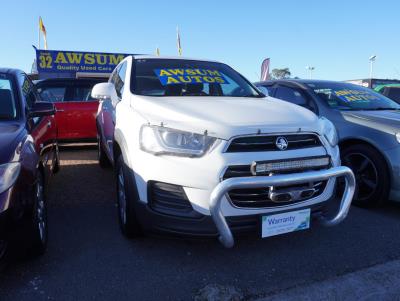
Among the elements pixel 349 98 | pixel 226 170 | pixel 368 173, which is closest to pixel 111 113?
pixel 226 170

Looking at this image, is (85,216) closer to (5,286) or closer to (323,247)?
(5,286)

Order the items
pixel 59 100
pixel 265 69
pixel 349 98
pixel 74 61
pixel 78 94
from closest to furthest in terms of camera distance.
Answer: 1. pixel 349 98
2. pixel 59 100
3. pixel 78 94
4. pixel 74 61
5. pixel 265 69

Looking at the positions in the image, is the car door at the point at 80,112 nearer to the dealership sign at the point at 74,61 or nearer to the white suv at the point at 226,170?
the white suv at the point at 226,170

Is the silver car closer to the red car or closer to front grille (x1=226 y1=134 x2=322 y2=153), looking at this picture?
front grille (x1=226 y1=134 x2=322 y2=153)

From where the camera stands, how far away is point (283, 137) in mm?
2467

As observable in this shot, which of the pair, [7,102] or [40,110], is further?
[40,110]

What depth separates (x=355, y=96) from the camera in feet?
15.2

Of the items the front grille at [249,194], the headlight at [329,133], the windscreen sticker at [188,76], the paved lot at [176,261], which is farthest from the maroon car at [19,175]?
the headlight at [329,133]

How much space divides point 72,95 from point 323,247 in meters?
5.48

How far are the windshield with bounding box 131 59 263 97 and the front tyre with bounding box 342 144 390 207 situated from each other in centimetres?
128

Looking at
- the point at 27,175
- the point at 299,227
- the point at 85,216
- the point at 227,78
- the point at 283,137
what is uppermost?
the point at 227,78

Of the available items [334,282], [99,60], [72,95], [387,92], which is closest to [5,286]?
[334,282]

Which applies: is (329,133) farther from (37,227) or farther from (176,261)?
(37,227)

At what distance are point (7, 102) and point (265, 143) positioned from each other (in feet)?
7.13
